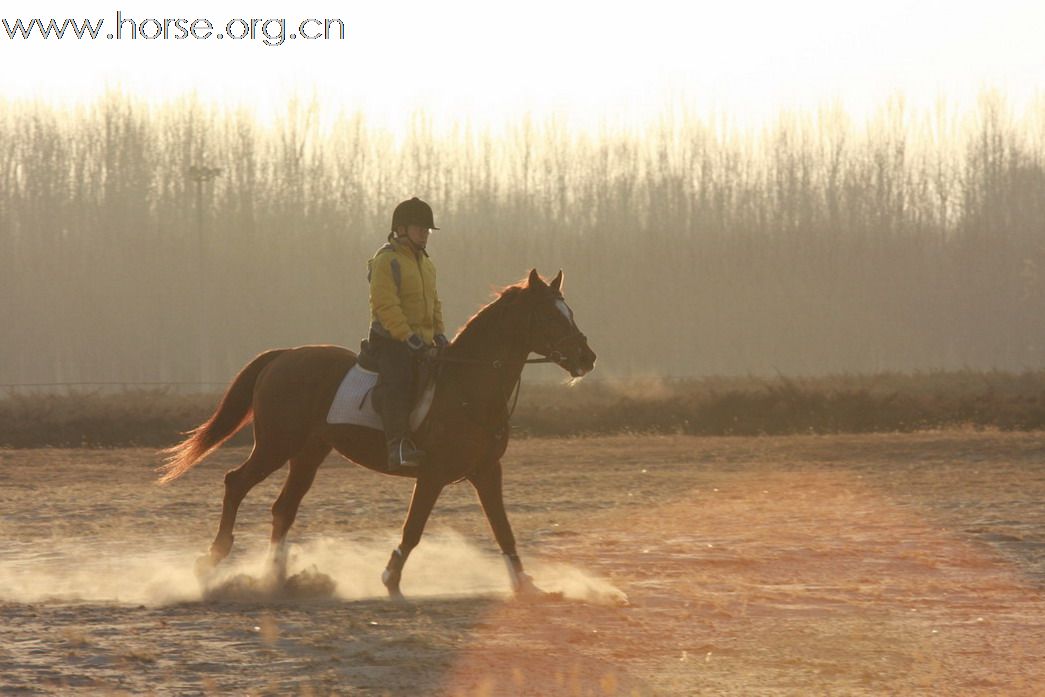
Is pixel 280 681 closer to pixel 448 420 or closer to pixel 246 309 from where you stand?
pixel 448 420

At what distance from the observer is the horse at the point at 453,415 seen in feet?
31.1

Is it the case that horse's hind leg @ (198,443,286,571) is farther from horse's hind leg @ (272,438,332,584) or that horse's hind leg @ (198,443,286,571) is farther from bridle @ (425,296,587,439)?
bridle @ (425,296,587,439)

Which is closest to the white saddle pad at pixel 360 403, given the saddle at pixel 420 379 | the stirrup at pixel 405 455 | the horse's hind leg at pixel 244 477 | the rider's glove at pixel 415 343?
the saddle at pixel 420 379

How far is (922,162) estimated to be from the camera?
6656 centimetres

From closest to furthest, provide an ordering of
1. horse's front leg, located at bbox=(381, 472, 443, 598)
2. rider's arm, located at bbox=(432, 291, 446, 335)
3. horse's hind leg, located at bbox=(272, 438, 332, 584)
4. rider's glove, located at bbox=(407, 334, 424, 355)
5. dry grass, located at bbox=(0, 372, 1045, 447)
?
rider's glove, located at bbox=(407, 334, 424, 355) < horse's front leg, located at bbox=(381, 472, 443, 598) < rider's arm, located at bbox=(432, 291, 446, 335) < horse's hind leg, located at bbox=(272, 438, 332, 584) < dry grass, located at bbox=(0, 372, 1045, 447)

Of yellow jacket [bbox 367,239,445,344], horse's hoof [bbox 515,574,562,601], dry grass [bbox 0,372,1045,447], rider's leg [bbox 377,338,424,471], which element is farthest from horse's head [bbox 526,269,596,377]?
dry grass [bbox 0,372,1045,447]

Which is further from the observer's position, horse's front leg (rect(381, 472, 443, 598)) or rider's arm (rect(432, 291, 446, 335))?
rider's arm (rect(432, 291, 446, 335))

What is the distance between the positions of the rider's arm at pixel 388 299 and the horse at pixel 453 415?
390 mm

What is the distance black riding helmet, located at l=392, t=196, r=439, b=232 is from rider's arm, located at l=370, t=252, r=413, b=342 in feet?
0.77

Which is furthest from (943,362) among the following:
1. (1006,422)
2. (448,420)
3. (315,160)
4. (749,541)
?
(448,420)

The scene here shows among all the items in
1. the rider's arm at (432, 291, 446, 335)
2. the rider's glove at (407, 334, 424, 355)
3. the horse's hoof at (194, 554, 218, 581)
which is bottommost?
the horse's hoof at (194, 554, 218, 581)

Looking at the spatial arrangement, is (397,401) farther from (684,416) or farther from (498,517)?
(684,416)

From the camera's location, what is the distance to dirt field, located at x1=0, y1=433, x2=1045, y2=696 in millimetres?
7086

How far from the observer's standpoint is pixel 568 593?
9.46 m
